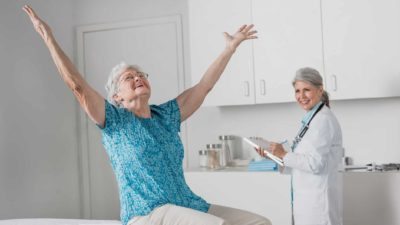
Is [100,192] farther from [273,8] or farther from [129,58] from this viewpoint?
[273,8]

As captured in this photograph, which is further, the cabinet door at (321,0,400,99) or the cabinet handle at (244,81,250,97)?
the cabinet handle at (244,81,250,97)

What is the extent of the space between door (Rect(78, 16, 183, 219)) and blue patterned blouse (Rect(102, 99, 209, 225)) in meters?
2.64

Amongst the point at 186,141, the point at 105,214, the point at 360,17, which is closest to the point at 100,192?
the point at 105,214

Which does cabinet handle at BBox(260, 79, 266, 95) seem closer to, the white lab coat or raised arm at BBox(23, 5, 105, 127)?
the white lab coat

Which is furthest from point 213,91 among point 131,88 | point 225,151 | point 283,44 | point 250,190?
point 131,88

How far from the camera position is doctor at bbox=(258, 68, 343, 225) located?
3418mm

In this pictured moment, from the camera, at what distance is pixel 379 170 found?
13.8ft

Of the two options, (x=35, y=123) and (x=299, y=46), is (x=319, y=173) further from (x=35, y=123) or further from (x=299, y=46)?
(x=35, y=123)

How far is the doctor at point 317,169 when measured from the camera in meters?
3.42

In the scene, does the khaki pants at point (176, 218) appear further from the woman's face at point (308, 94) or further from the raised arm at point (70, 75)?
the woman's face at point (308, 94)

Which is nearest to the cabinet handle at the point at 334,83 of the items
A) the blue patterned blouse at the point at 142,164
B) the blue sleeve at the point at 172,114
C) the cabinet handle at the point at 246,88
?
the cabinet handle at the point at 246,88

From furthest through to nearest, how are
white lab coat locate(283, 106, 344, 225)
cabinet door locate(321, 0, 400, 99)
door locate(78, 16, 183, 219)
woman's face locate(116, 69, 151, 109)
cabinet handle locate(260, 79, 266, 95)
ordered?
door locate(78, 16, 183, 219), cabinet handle locate(260, 79, 266, 95), cabinet door locate(321, 0, 400, 99), white lab coat locate(283, 106, 344, 225), woman's face locate(116, 69, 151, 109)

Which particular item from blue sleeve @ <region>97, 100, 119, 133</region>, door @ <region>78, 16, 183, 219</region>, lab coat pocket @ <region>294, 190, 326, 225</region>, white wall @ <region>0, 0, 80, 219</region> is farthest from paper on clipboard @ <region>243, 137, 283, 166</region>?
white wall @ <region>0, 0, 80, 219</region>

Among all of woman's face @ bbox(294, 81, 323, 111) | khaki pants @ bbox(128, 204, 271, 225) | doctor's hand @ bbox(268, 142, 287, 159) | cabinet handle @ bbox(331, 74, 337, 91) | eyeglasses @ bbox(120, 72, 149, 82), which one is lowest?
khaki pants @ bbox(128, 204, 271, 225)
